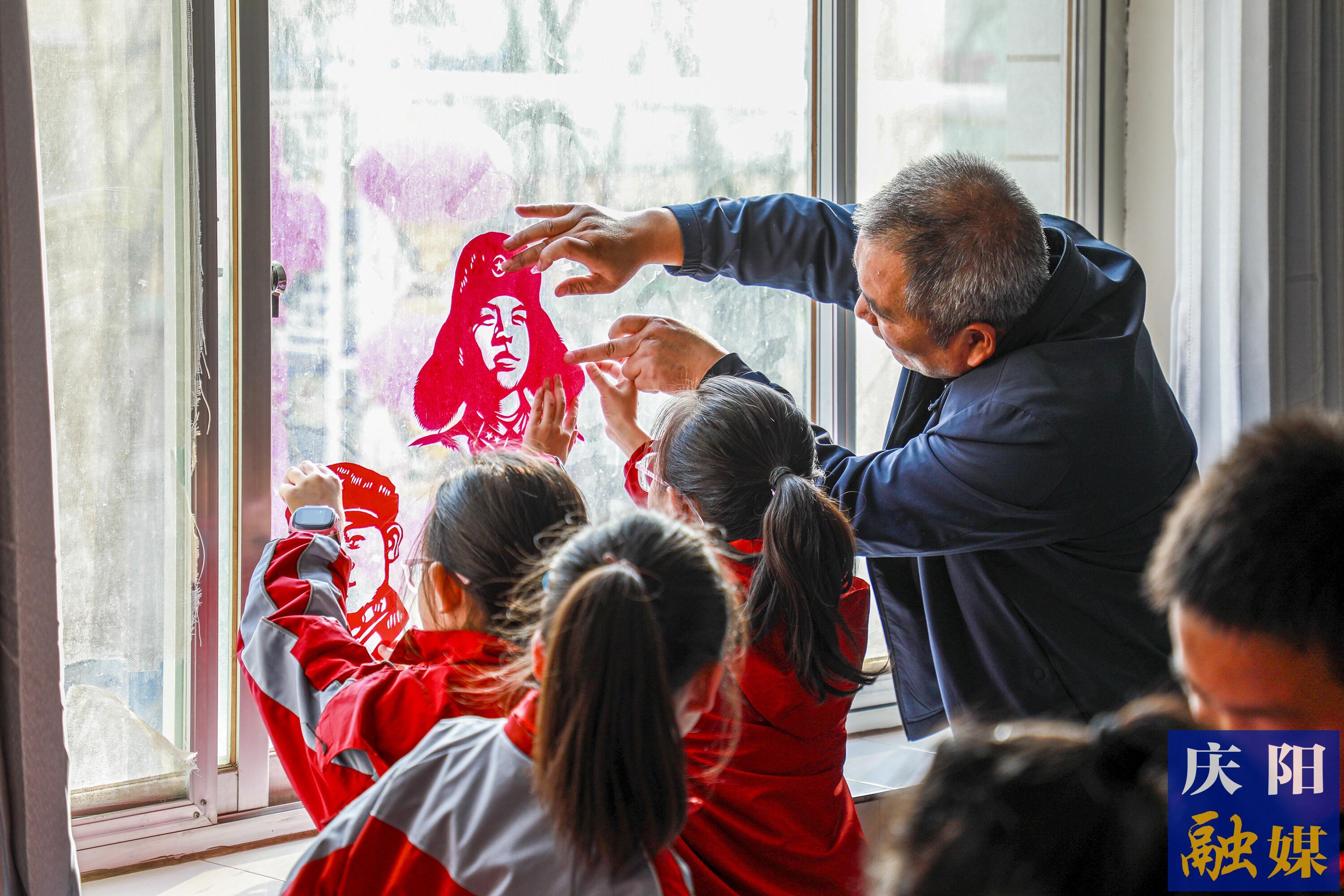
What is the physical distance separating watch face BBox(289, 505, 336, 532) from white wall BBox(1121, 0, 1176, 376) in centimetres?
184

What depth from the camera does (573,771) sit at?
76cm

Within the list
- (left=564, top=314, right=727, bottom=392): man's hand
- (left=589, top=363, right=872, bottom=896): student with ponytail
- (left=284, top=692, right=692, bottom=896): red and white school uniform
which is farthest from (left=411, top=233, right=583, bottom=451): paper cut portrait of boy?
(left=284, top=692, right=692, bottom=896): red and white school uniform

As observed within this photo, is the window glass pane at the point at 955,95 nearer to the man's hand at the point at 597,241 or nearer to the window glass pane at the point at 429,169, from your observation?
the window glass pane at the point at 429,169

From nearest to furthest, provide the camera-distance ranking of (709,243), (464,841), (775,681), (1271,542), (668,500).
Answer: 1. (1271,542)
2. (464,841)
3. (775,681)
4. (668,500)
5. (709,243)

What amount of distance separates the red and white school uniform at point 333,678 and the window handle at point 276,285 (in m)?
0.40

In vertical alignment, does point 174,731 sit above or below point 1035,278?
below

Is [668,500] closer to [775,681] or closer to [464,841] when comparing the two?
[775,681]

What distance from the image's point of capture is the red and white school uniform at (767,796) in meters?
1.18

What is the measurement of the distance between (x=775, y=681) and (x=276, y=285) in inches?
37.0

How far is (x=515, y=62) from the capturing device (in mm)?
1685

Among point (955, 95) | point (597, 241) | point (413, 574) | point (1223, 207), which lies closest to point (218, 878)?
point (413, 574)

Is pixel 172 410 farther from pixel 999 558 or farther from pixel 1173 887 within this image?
→ pixel 1173 887

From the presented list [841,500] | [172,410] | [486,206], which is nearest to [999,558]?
[841,500]

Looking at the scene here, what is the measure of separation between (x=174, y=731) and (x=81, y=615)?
9.1 inches
